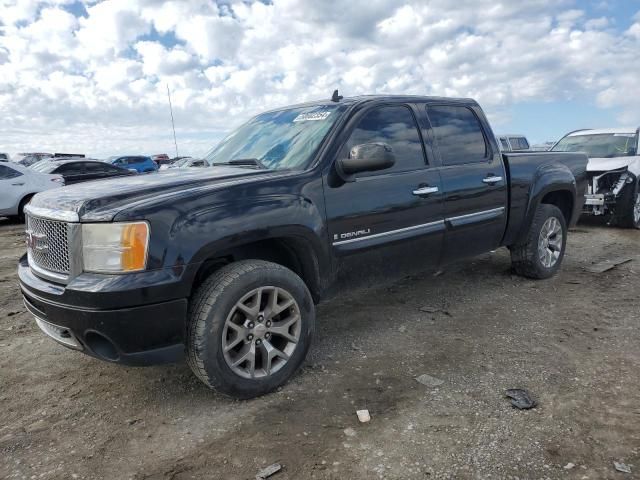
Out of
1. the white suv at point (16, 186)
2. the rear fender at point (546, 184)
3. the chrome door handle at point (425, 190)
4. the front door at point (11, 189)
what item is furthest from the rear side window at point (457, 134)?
the front door at point (11, 189)

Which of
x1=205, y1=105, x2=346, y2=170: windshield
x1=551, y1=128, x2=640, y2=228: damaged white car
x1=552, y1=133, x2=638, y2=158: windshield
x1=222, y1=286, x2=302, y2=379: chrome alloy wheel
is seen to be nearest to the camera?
x1=222, y1=286, x2=302, y2=379: chrome alloy wheel

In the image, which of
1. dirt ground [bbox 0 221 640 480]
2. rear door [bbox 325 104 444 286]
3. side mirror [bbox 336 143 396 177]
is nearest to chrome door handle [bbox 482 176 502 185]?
rear door [bbox 325 104 444 286]

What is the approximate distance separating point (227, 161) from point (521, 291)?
3238 mm

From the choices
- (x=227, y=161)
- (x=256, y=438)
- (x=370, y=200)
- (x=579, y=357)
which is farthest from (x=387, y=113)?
(x=256, y=438)

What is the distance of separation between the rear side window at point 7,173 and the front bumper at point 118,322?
10.0m

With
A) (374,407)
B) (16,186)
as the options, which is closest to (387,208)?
(374,407)

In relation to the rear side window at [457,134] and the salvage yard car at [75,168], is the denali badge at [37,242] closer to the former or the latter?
the rear side window at [457,134]

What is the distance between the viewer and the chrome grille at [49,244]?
280 cm

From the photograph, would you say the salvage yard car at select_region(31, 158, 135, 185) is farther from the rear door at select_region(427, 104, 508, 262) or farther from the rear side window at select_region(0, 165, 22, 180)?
the rear door at select_region(427, 104, 508, 262)

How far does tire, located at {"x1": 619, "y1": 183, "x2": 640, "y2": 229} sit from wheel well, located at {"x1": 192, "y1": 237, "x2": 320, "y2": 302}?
763cm

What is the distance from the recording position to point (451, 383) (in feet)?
10.4

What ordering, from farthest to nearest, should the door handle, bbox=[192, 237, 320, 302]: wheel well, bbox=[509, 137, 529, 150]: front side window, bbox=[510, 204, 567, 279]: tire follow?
1. bbox=[509, 137, 529, 150]: front side window
2. bbox=[510, 204, 567, 279]: tire
3. the door handle
4. bbox=[192, 237, 320, 302]: wheel well

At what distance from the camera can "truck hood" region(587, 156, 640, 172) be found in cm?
889

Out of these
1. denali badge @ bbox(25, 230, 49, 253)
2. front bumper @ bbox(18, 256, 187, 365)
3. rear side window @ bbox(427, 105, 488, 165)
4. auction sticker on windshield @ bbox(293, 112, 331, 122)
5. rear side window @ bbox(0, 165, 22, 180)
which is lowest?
front bumper @ bbox(18, 256, 187, 365)
